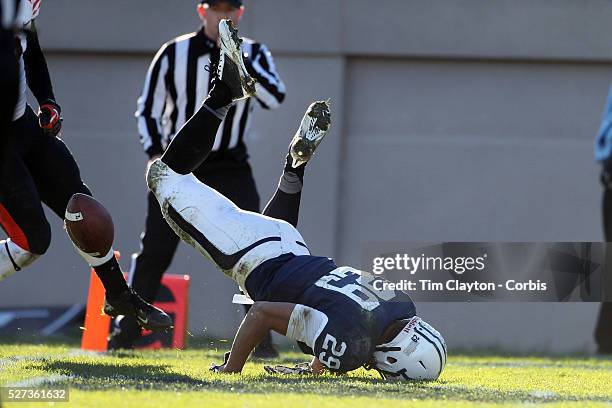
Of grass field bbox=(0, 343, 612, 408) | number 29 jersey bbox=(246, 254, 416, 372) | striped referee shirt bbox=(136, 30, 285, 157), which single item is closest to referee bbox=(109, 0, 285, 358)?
striped referee shirt bbox=(136, 30, 285, 157)

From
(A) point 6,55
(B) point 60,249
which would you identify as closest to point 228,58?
(A) point 6,55

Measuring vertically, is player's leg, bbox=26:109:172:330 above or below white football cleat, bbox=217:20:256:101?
below

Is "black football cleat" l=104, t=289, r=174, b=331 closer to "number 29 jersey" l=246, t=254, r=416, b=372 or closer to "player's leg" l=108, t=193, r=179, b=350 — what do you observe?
"number 29 jersey" l=246, t=254, r=416, b=372

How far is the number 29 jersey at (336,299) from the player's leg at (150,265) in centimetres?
152

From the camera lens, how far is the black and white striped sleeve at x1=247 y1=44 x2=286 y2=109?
19.4 ft

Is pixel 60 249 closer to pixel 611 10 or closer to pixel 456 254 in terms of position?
pixel 456 254

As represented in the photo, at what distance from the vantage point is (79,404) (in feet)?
10.8

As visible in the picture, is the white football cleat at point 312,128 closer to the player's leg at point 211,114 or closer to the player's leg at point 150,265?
the player's leg at point 211,114

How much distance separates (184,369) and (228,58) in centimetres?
127

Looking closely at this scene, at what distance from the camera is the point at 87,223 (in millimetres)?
4598

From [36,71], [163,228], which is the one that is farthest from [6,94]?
[163,228]

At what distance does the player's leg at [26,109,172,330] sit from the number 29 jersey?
540mm

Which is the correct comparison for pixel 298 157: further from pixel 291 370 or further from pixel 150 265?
pixel 150 265

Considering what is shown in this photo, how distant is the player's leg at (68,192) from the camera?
→ 4.64m
